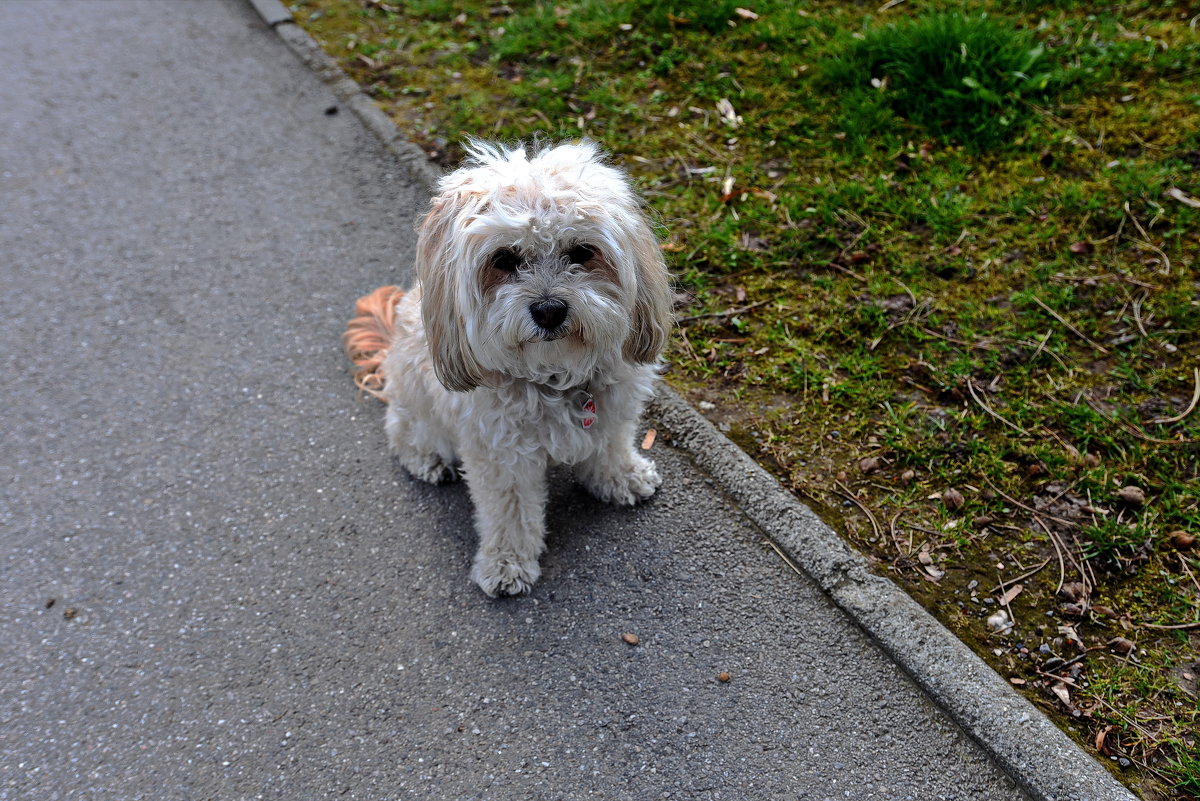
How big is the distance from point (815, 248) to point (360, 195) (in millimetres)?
2814

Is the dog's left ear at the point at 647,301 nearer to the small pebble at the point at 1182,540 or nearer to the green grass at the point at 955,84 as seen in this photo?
the small pebble at the point at 1182,540

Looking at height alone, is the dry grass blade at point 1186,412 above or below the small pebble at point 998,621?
above

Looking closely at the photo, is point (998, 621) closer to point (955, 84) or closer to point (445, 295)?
point (445, 295)

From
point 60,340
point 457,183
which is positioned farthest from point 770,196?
point 60,340

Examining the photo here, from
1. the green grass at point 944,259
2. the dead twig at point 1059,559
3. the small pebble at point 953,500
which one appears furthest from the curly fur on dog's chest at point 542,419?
the dead twig at point 1059,559

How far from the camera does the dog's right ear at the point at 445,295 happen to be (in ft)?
8.53

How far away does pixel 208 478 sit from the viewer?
3717 mm

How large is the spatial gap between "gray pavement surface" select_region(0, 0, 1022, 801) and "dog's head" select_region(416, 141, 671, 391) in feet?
3.26

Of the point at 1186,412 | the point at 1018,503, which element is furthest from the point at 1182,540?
the point at 1186,412

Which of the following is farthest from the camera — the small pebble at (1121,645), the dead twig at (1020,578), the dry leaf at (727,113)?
the dry leaf at (727,113)

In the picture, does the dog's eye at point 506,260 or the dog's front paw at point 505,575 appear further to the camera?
the dog's front paw at point 505,575

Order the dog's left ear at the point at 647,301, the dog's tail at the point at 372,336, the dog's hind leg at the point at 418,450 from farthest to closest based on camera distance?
the dog's tail at the point at 372,336 < the dog's hind leg at the point at 418,450 < the dog's left ear at the point at 647,301

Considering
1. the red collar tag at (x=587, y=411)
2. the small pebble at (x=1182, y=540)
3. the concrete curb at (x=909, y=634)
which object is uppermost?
the red collar tag at (x=587, y=411)

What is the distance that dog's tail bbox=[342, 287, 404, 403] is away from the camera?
3908 millimetres
